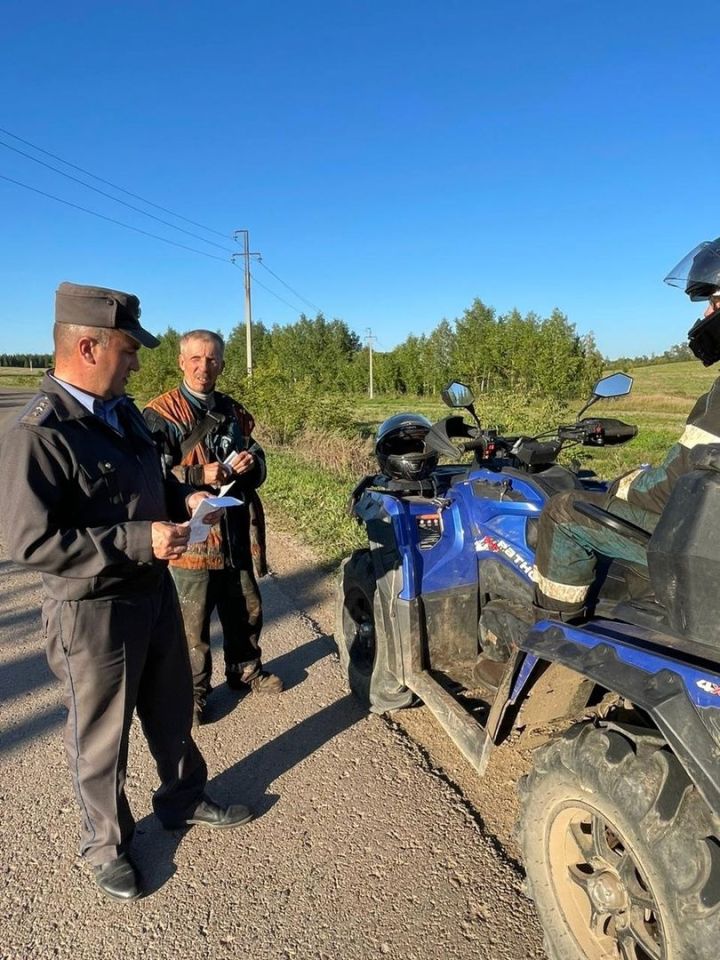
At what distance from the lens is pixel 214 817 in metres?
2.75

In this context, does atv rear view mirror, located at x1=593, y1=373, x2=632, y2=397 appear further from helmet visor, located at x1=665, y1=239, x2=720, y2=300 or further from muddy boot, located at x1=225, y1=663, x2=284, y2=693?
muddy boot, located at x1=225, y1=663, x2=284, y2=693

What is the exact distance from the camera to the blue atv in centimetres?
151

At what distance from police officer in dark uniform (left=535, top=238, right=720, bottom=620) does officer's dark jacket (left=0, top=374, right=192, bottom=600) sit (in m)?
1.38

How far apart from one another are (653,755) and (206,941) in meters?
1.63

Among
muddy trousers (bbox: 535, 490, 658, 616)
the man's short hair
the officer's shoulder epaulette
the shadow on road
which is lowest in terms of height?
the shadow on road

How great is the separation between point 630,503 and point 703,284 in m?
0.70

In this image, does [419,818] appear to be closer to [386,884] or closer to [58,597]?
[386,884]

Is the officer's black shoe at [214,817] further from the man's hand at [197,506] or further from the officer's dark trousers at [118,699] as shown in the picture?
the man's hand at [197,506]

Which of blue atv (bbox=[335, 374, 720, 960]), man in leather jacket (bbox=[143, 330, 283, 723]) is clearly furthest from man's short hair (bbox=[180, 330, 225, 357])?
blue atv (bbox=[335, 374, 720, 960])

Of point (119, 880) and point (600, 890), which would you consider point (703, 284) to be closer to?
point (600, 890)

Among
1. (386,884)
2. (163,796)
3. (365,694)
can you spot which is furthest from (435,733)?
(163,796)

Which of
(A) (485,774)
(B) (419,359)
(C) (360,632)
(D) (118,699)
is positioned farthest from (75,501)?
(B) (419,359)

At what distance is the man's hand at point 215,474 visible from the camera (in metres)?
3.17

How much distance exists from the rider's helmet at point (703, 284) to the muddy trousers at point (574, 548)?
1.83 ft
